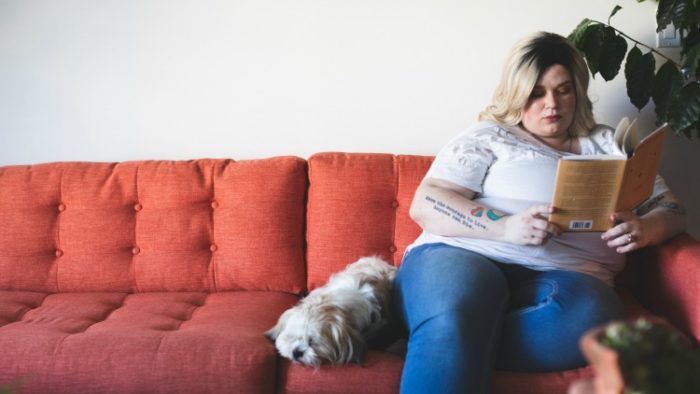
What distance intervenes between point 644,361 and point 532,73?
4.06ft

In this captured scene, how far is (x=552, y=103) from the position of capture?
155 cm

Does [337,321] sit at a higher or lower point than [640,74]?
lower

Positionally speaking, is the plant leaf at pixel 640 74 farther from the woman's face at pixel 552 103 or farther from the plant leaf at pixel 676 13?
the woman's face at pixel 552 103

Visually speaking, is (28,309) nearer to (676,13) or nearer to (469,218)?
(469,218)

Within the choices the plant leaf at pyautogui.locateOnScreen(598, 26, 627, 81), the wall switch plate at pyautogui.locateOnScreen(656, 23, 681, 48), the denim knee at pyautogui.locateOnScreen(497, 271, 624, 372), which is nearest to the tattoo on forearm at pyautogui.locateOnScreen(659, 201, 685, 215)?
the denim knee at pyautogui.locateOnScreen(497, 271, 624, 372)

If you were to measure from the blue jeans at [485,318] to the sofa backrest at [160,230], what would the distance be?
61cm

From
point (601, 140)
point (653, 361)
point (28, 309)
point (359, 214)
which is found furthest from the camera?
point (359, 214)

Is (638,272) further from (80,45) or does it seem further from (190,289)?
(80,45)

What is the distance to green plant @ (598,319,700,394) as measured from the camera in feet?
1.37

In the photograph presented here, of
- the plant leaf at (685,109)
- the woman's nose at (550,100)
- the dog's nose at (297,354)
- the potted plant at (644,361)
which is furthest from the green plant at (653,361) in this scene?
the plant leaf at (685,109)

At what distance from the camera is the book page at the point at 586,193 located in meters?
1.24

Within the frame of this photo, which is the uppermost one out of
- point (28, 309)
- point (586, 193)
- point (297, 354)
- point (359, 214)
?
point (586, 193)

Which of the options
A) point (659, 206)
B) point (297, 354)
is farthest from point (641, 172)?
point (297, 354)

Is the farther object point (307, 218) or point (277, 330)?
point (307, 218)
